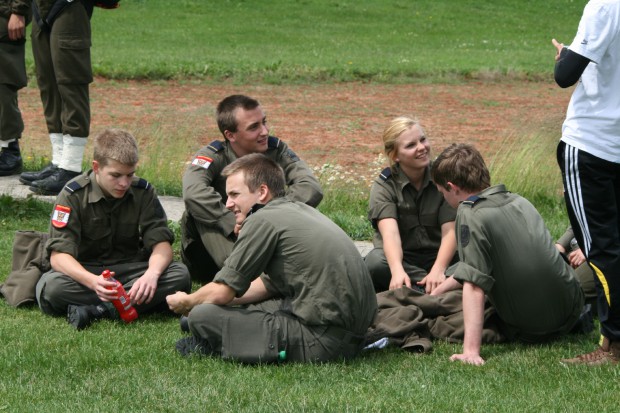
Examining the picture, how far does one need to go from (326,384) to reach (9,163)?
587 cm

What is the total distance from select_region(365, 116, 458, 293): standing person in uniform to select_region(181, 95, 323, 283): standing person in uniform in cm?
58

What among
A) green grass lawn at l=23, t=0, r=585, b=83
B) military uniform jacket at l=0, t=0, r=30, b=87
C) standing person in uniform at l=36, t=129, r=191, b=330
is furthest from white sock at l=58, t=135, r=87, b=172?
green grass lawn at l=23, t=0, r=585, b=83

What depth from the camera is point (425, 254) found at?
682 cm

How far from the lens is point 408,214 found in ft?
22.2

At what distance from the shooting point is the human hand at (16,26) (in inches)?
374

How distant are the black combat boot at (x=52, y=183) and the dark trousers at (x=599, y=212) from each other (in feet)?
17.0

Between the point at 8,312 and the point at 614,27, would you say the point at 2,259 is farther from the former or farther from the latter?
the point at 614,27

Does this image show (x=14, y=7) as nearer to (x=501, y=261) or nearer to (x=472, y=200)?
A: (x=472, y=200)

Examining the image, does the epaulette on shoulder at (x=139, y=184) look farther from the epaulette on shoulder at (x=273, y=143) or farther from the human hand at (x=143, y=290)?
the epaulette on shoulder at (x=273, y=143)

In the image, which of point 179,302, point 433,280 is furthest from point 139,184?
point 433,280

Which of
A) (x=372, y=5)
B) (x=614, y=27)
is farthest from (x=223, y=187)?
(x=372, y=5)

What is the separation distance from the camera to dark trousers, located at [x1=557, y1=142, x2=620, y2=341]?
512 cm

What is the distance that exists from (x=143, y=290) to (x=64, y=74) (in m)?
3.39

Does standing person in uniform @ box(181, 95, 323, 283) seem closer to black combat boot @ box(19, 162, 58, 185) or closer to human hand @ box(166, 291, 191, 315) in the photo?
human hand @ box(166, 291, 191, 315)
